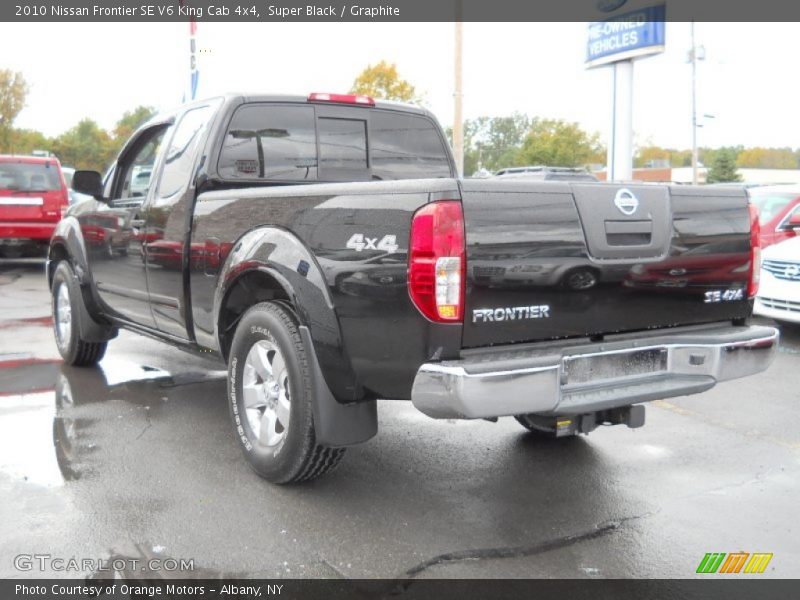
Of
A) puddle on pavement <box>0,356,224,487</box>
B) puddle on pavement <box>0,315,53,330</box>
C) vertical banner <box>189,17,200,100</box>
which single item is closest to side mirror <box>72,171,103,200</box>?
puddle on pavement <box>0,356,224,487</box>

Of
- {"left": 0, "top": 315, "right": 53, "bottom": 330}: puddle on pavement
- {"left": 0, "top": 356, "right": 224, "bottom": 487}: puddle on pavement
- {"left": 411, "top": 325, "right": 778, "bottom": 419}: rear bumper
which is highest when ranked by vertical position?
{"left": 411, "top": 325, "right": 778, "bottom": 419}: rear bumper

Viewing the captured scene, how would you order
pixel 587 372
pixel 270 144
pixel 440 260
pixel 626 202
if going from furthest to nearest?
1. pixel 270 144
2. pixel 626 202
3. pixel 587 372
4. pixel 440 260

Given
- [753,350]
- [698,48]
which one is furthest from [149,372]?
[698,48]

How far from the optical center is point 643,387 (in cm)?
354

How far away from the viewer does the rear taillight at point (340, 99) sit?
5055 mm

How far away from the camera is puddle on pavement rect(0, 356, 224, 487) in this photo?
430cm

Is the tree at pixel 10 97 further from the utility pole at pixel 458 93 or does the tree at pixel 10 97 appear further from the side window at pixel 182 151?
the side window at pixel 182 151

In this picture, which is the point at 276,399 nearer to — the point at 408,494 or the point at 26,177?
the point at 408,494

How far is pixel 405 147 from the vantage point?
5.54 metres

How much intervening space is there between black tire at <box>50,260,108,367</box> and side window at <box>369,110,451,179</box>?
103 inches

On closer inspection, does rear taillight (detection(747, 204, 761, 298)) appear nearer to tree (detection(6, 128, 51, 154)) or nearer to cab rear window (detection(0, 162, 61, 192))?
cab rear window (detection(0, 162, 61, 192))

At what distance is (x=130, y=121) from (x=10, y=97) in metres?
20.3

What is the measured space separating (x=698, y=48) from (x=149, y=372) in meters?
44.1

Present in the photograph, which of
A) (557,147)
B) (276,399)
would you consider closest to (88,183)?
(276,399)
